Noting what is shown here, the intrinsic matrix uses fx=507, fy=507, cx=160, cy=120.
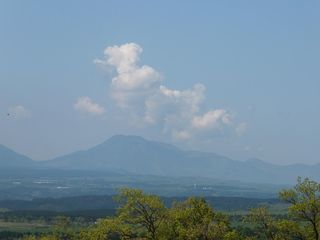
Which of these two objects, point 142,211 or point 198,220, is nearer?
point 198,220

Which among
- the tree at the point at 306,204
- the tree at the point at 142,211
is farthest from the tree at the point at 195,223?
the tree at the point at 306,204

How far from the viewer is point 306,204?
159 feet

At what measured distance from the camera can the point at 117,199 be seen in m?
53.9

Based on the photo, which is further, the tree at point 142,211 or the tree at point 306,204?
the tree at point 142,211

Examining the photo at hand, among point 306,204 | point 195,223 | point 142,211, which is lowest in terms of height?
point 195,223

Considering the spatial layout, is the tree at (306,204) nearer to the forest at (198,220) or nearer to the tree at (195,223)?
the forest at (198,220)

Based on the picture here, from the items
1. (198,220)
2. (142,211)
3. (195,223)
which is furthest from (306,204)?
(142,211)

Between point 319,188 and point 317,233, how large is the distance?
432 cm

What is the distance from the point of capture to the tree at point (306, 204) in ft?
159

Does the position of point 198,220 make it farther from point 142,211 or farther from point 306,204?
point 306,204

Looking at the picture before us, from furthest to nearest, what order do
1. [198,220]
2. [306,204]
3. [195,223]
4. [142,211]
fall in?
[142,211]
[198,220]
[195,223]
[306,204]

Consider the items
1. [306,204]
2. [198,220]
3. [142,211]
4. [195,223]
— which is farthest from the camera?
[142,211]

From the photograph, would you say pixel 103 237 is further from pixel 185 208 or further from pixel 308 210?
pixel 308 210

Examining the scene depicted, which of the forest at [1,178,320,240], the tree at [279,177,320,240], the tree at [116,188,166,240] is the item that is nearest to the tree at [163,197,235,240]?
the forest at [1,178,320,240]
